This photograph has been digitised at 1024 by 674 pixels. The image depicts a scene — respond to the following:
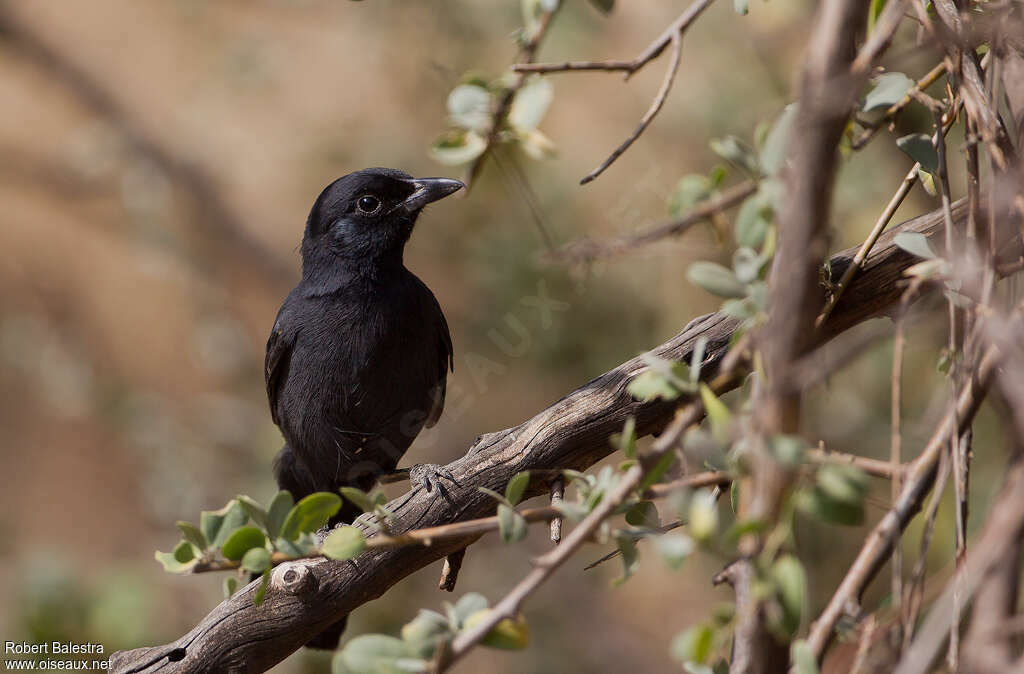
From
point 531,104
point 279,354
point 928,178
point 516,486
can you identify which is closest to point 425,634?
point 516,486

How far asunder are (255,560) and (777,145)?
1047 mm

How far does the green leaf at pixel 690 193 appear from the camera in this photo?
1662 millimetres

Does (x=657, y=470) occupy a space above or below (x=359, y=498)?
below

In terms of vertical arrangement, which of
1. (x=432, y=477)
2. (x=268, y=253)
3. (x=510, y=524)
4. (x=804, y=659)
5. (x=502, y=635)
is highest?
(x=268, y=253)

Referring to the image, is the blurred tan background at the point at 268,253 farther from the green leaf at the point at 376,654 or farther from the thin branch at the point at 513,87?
A: the green leaf at the point at 376,654

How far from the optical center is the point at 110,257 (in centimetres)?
1102

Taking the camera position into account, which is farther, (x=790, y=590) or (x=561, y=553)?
(x=561, y=553)

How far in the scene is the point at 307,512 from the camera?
5.60ft

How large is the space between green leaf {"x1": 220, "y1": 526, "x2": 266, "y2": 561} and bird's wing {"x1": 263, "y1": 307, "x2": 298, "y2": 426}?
2295mm

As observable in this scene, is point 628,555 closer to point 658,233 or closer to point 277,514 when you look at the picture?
point 658,233

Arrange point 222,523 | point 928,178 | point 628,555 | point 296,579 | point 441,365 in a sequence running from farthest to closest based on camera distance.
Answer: point 441,365
point 296,579
point 928,178
point 222,523
point 628,555

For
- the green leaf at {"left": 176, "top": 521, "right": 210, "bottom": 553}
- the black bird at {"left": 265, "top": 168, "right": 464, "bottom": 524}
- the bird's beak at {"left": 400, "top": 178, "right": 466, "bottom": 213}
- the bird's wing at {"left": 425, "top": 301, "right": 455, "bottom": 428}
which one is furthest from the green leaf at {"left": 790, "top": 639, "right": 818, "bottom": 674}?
the bird's beak at {"left": 400, "top": 178, "right": 466, "bottom": 213}

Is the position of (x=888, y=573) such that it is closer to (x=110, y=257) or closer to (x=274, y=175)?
(x=274, y=175)

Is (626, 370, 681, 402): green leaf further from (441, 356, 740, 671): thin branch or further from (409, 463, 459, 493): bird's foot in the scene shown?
(409, 463, 459, 493): bird's foot
